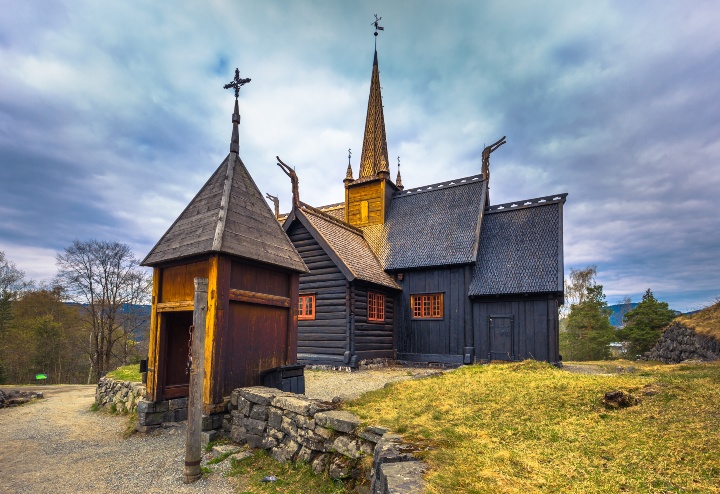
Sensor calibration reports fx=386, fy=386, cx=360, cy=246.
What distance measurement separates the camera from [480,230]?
1767 cm

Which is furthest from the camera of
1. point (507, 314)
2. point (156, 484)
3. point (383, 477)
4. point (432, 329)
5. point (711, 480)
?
point (432, 329)

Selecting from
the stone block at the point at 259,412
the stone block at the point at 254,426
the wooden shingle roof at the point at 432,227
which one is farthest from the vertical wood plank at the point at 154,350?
the wooden shingle roof at the point at 432,227

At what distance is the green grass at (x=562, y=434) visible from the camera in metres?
3.05

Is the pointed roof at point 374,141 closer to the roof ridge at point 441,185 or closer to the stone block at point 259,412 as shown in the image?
the roof ridge at point 441,185

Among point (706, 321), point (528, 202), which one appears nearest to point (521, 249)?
point (528, 202)

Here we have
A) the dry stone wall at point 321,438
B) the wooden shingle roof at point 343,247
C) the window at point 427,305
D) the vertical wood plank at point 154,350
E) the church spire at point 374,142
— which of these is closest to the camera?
the dry stone wall at point 321,438

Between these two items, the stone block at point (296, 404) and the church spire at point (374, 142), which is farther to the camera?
the church spire at point (374, 142)

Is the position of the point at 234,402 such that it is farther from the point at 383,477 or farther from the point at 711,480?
the point at 711,480

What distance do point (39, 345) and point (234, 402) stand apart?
27893mm

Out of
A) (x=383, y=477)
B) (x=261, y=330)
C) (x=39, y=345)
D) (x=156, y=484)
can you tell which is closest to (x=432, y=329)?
(x=261, y=330)

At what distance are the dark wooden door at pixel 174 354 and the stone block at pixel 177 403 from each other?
87 mm

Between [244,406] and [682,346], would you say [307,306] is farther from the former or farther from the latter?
[682,346]

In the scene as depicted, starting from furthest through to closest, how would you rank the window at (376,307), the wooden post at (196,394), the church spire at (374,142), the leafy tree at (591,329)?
the leafy tree at (591,329) < the church spire at (374,142) < the window at (376,307) < the wooden post at (196,394)

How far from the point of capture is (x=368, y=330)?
16156 mm
